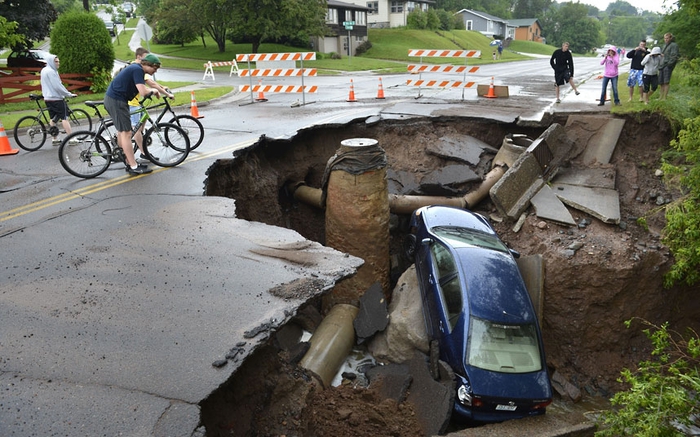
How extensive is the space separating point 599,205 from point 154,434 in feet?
31.9

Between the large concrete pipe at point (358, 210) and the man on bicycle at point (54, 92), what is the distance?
6.62 meters

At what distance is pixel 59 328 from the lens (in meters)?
4.26

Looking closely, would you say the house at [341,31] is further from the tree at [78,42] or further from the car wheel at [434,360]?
the car wheel at [434,360]

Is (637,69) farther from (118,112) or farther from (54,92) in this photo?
(54,92)

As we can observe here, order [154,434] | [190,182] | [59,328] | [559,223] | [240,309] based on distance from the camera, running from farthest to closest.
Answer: [559,223] → [190,182] → [240,309] → [59,328] → [154,434]

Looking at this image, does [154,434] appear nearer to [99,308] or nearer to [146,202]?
[99,308]

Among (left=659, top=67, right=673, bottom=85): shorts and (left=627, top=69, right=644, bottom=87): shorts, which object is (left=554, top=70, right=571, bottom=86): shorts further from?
(left=659, top=67, right=673, bottom=85): shorts

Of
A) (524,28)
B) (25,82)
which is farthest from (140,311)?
(524,28)

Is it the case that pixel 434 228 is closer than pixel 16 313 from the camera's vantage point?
No

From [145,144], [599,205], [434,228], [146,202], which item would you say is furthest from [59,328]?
[599,205]

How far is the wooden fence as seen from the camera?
18281 millimetres

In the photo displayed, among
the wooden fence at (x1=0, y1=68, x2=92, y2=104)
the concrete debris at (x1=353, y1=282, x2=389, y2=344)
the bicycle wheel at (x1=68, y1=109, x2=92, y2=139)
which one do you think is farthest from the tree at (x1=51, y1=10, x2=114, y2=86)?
the concrete debris at (x1=353, y1=282, x2=389, y2=344)

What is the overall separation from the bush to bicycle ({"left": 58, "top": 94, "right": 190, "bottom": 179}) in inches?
545

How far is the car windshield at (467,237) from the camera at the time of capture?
798 centimetres
